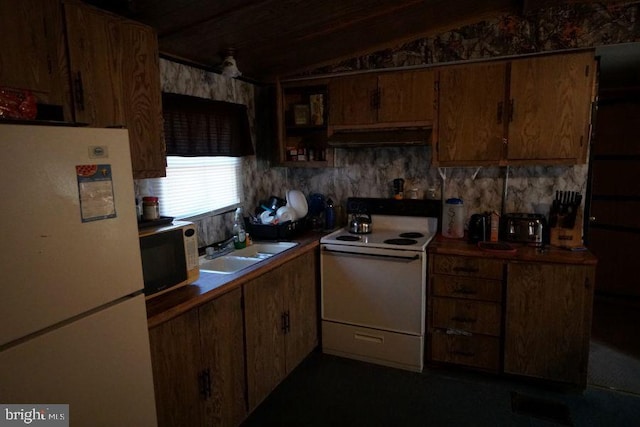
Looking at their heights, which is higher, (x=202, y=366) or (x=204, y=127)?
(x=204, y=127)

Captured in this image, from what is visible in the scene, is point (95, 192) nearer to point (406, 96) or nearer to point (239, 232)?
point (239, 232)

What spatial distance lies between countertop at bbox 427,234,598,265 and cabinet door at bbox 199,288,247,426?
1.42 m

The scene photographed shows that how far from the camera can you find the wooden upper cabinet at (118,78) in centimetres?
164

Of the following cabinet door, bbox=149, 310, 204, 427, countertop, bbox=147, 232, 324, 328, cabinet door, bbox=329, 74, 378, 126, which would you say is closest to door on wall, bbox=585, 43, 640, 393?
cabinet door, bbox=329, 74, 378, 126

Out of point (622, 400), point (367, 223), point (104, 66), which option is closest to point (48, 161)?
point (104, 66)

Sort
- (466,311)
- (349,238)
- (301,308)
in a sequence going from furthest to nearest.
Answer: (349,238) → (301,308) → (466,311)

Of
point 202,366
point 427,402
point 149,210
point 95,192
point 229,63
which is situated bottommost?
point 427,402

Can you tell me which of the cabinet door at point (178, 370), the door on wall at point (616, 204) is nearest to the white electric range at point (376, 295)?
the cabinet door at point (178, 370)

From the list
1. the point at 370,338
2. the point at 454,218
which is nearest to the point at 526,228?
the point at 454,218

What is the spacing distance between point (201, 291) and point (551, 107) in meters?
2.45

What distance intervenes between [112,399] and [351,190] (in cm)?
258

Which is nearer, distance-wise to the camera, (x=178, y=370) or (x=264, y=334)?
(x=178, y=370)

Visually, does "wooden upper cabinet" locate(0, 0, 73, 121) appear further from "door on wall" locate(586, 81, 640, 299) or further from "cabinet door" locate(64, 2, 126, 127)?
"door on wall" locate(586, 81, 640, 299)

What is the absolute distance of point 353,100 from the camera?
10.3 feet
